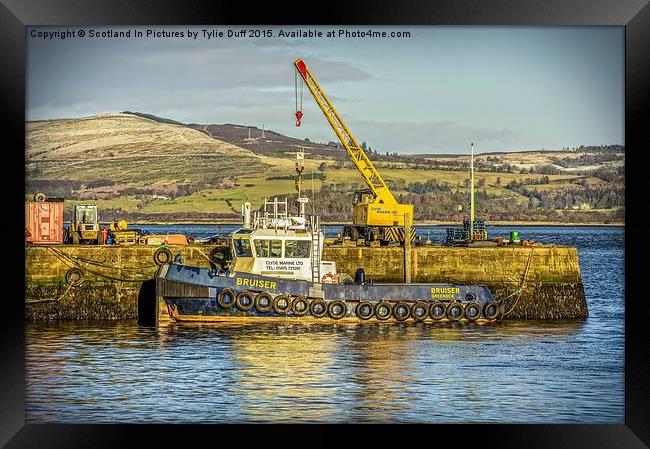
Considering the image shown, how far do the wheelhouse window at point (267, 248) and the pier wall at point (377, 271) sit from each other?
5124mm

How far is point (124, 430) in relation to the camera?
2088cm

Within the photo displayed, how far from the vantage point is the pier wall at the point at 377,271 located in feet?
139

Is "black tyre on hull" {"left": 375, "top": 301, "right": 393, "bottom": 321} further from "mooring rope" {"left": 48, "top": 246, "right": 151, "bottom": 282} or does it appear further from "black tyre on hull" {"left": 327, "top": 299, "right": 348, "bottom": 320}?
"mooring rope" {"left": 48, "top": 246, "right": 151, "bottom": 282}

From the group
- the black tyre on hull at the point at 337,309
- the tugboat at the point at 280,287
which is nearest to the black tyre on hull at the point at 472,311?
the tugboat at the point at 280,287

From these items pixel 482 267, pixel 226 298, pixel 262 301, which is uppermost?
pixel 482 267

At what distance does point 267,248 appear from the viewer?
3953 centimetres

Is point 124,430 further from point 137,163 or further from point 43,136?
point 137,163

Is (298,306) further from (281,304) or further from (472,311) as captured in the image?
(472,311)

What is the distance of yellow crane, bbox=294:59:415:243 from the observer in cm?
5044

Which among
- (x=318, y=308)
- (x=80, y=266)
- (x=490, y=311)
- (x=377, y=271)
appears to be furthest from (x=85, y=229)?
(x=490, y=311)

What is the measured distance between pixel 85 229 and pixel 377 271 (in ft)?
37.8

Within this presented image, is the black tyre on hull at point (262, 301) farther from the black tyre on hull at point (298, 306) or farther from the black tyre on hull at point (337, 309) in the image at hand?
the black tyre on hull at point (337, 309)
